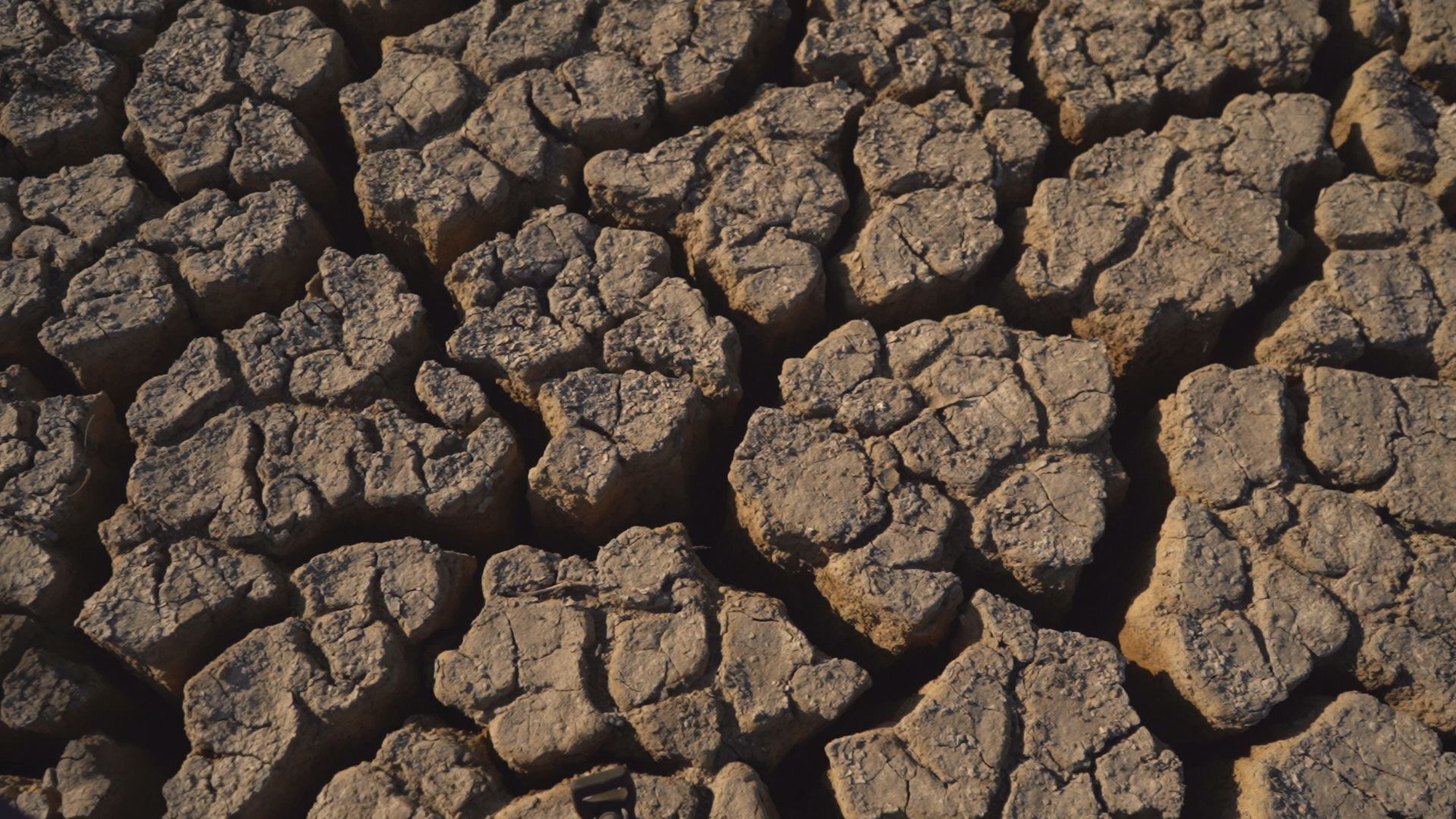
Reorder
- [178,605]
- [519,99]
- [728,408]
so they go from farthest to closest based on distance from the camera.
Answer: [519,99] < [728,408] < [178,605]

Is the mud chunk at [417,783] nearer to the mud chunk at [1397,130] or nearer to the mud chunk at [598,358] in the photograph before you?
the mud chunk at [598,358]

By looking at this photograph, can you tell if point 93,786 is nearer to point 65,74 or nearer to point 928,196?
point 65,74

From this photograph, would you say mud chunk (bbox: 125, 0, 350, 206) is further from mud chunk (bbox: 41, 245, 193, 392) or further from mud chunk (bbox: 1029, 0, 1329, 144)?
mud chunk (bbox: 1029, 0, 1329, 144)

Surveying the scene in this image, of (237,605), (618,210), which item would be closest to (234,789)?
(237,605)

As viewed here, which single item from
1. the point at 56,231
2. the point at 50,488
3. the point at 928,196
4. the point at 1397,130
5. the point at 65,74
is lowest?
the point at 1397,130

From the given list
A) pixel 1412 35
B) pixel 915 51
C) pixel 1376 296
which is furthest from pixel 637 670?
pixel 1412 35

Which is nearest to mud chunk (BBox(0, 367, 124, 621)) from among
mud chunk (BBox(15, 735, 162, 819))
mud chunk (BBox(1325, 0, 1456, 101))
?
mud chunk (BBox(15, 735, 162, 819))
